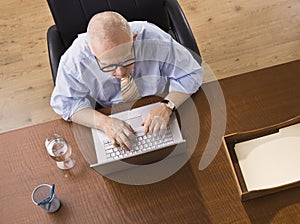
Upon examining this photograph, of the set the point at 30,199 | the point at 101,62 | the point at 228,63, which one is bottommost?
the point at 228,63

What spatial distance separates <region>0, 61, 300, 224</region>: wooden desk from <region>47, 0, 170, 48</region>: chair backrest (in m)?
0.41

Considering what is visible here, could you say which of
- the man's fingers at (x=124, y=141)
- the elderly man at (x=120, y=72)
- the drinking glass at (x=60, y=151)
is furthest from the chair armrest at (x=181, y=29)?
the drinking glass at (x=60, y=151)

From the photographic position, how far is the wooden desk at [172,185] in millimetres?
1420

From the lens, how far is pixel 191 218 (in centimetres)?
142

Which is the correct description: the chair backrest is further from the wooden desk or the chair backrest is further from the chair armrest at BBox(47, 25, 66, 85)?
the wooden desk

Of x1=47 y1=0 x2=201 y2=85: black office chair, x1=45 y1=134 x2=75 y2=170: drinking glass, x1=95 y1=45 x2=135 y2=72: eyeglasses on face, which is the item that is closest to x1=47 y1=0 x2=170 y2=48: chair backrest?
x1=47 y1=0 x2=201 y2=85: black office chair

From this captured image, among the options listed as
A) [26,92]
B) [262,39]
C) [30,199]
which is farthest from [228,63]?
[30,199]

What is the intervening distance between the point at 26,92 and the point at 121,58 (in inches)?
47.1

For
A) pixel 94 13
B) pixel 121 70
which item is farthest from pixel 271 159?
pixel 94 13

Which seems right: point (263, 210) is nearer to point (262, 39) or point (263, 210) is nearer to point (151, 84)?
point (151, 84)

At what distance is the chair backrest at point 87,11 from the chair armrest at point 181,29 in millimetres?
51

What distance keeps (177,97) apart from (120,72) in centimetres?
22

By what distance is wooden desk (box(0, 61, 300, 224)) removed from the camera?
4.66 ft

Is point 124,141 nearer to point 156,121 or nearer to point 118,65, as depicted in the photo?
point 156,121
